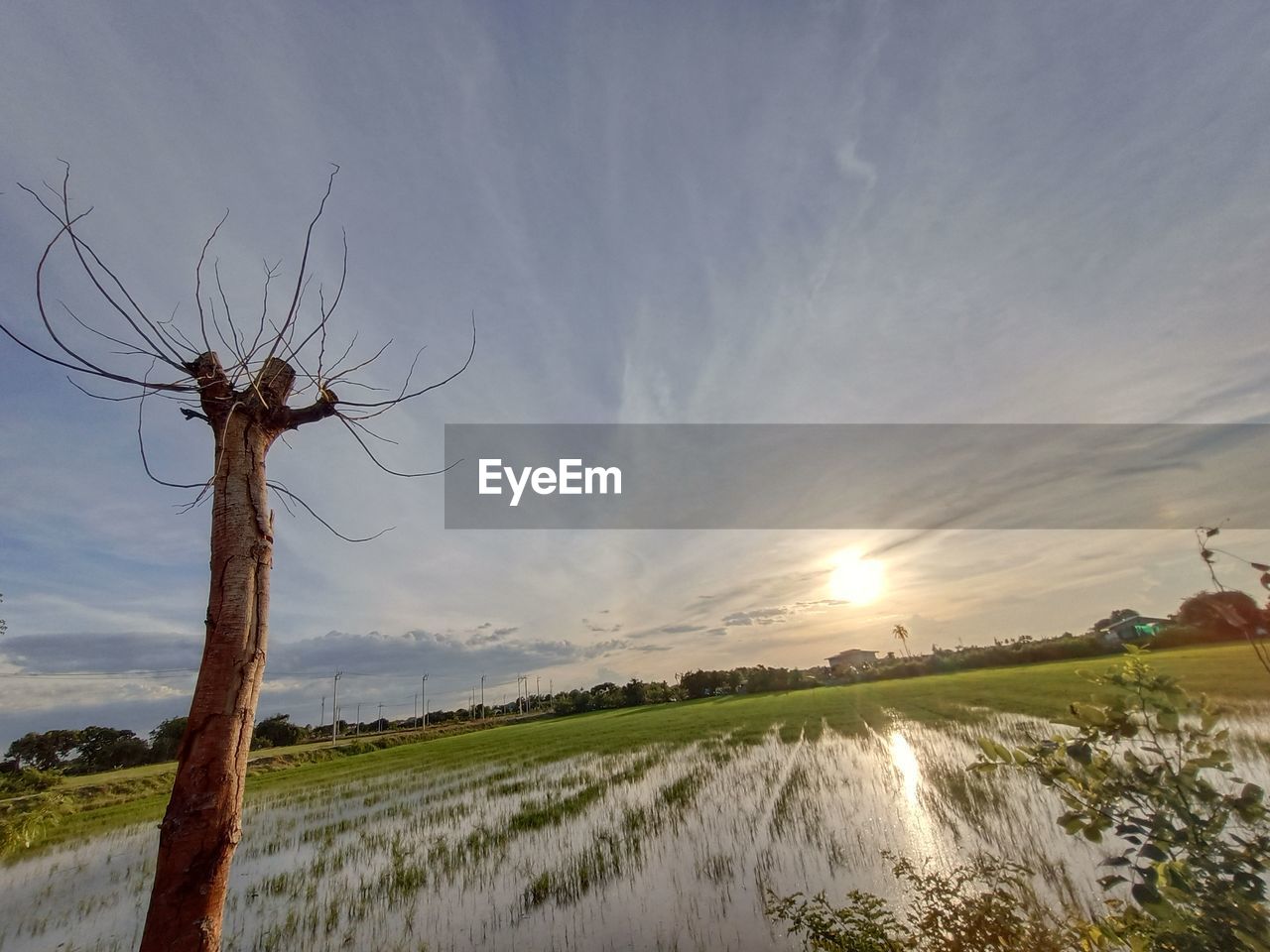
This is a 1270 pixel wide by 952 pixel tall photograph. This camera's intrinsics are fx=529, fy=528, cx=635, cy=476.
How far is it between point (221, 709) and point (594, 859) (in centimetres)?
906

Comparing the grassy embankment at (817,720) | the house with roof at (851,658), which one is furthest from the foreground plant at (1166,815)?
the house with roof at (851,658)

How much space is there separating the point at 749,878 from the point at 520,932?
11.3 feet

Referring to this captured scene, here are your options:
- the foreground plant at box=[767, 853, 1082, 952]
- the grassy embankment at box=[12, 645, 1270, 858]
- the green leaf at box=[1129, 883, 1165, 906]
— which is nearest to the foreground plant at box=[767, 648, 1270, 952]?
the green leaf at box=[1129, 883, 1165, 906]

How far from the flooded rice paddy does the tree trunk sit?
224 inches

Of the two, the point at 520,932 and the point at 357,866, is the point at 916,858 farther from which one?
the point at 357,866

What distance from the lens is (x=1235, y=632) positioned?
2.32 m

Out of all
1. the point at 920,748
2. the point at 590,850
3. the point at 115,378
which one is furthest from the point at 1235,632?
the point at 920,748

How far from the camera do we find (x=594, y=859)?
9.60 metres

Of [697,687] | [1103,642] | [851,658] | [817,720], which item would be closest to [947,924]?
[817,720]

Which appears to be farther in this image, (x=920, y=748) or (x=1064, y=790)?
(x=920, y=748)

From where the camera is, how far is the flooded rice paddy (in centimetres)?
721

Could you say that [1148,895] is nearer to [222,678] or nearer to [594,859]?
[222,678]

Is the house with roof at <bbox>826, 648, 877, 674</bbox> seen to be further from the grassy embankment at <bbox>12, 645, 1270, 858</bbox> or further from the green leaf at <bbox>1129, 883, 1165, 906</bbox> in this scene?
the green leaf at <bbox>1129, 883, 1165, 906</bbox>

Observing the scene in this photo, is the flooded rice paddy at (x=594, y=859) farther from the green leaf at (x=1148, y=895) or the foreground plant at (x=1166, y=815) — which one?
the green leaf at (x=1148, y=895)
